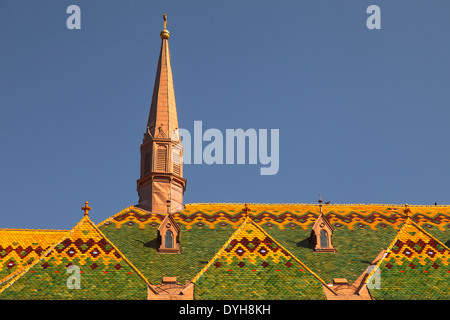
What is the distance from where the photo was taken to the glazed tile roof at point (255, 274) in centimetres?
4434

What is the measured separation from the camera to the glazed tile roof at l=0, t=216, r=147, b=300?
4331 cm

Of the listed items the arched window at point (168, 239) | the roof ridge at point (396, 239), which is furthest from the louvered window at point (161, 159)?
the roof ridge at point (396, 239)

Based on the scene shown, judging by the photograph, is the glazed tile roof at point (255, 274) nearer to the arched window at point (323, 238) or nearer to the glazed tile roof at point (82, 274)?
the glazed tile roof at point (82, 274)

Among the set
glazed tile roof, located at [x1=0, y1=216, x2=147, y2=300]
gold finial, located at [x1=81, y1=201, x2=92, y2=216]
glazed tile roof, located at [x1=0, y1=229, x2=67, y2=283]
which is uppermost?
gold finial, located at [x1=81, y1=201, x2=92, y2=216]

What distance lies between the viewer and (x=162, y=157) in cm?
5794

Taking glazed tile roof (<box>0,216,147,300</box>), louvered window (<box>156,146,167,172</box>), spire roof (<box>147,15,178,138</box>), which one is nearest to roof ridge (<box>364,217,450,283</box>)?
glazed tile roof (<box>0,216,147,300</box>)

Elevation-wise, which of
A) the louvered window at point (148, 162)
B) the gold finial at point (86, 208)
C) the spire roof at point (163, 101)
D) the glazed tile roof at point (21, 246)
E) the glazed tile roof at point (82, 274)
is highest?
the spire roof at point (163, 101)

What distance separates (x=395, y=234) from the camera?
53.0 m

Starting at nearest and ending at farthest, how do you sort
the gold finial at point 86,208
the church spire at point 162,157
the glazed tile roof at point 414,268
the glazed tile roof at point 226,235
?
the glazed tile roof at point 414,268, the glazed tile roof at point 226,235, the gold finial at point 86,208, the church spire at point 162,157

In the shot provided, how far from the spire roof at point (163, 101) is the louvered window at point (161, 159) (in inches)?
39.4

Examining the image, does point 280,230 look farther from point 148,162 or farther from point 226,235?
point 148,162

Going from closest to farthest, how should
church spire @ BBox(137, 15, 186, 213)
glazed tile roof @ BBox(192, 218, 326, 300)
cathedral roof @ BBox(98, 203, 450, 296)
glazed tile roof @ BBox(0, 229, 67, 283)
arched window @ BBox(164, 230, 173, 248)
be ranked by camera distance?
1. glazed tile roof @ BBox(192, 218, 326, 300)
2. cathedral roof @ BBox(98, 203, 450, 296)
3. glazed tile roof @ BBox(0, 229, 67, 283)
4. arched window @ BBox(164, 230, 173, 248)
5. church spire @ BBox(137, 15, 186, 213)

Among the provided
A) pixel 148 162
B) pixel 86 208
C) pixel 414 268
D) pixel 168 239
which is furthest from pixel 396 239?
pixel 148 162

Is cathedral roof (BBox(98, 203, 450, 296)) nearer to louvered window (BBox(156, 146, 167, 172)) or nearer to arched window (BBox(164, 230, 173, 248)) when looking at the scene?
arched window (BBox(164, 230, 173, 248))
